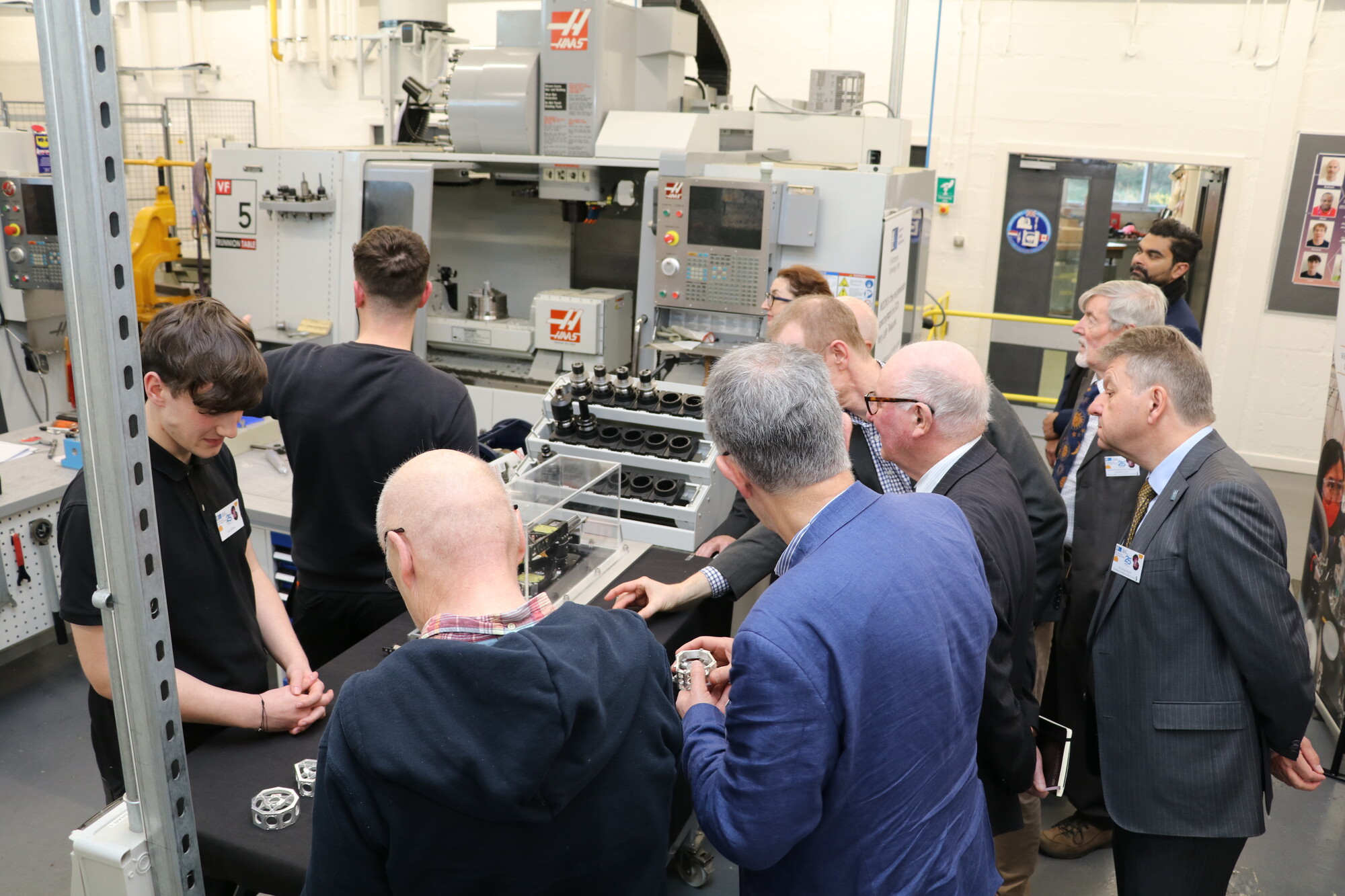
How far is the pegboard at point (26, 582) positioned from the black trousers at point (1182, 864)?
10.4 ft

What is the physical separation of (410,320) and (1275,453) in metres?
5.87

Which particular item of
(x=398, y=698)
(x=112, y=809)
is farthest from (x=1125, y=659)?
(x=112, y=809)

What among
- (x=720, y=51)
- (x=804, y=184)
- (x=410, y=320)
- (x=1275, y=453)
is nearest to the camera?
(x=410, y=320)

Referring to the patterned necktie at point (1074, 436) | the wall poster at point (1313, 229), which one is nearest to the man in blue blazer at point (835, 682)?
the patterned necktie at point (1074, 436)

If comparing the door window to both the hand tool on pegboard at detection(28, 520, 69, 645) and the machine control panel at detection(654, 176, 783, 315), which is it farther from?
the hand tool on pegboard at detection(28, 520, 69, 645)

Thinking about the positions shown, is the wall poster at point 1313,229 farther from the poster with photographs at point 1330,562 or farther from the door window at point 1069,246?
the poster with photographs at point 1330,562

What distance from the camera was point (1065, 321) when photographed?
20.1ft

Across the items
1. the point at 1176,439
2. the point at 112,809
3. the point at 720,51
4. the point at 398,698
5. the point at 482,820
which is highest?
the point at 720,51

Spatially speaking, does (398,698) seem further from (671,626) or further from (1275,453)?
(1275,453)

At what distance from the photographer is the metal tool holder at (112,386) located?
2.79 ft

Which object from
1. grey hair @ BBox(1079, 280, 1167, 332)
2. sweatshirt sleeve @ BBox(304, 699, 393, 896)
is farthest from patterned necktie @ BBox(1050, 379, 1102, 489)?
sweatshirt sleeve @ BBox(304, 699, 393, 896)

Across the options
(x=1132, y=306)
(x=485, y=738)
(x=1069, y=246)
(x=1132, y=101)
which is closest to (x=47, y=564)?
(x=485, y=738)

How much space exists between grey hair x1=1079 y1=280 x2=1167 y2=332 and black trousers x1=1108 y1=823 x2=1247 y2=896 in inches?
61.9

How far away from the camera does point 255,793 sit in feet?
4.90
